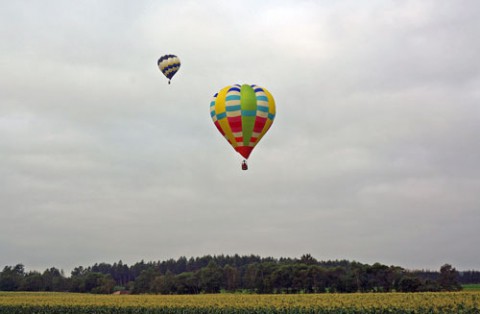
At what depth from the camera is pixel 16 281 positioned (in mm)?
128500

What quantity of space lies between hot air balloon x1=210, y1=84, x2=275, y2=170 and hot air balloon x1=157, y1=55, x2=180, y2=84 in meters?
14.0

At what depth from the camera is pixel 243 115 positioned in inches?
1356

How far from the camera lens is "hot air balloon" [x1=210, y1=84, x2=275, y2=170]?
34531 millimetres

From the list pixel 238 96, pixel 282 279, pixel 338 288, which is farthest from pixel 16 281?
pixel 238 96

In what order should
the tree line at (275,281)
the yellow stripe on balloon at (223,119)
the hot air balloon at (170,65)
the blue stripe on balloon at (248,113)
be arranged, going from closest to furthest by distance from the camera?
the blue stripe on balloon at (248,113), the yellow stripe on balloon at (223,119), the hot air balloon at (170,65), the tree line at (275,281)

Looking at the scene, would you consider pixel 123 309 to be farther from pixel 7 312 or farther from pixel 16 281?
pixel 16 281

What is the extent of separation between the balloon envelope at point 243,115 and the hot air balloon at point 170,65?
1395 cm

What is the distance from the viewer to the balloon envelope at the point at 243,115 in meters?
34.5

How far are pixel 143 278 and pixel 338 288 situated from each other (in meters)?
51.9

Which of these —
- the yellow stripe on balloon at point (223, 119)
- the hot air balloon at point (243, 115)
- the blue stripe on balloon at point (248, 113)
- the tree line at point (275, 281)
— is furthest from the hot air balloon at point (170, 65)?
the tree line at point (275, 281)

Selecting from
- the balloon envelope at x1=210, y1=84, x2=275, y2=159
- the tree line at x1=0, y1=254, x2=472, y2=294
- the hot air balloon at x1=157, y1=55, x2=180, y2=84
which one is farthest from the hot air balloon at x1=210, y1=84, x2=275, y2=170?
the tree line at x1=0, y1=254, x2=472, y2=294

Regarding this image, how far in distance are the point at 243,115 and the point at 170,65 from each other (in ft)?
55.3

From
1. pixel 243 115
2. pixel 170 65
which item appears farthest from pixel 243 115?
pixel 170 65

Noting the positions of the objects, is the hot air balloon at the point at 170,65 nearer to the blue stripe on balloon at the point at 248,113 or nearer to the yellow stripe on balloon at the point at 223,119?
the yellow stripe on balloon at the point at 223,119
